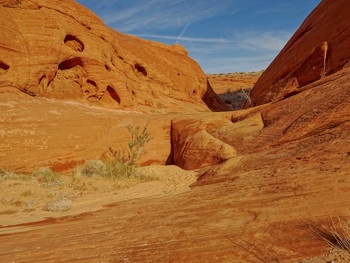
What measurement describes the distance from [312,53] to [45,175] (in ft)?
37.7

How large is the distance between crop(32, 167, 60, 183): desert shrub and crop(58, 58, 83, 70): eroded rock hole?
702 cm

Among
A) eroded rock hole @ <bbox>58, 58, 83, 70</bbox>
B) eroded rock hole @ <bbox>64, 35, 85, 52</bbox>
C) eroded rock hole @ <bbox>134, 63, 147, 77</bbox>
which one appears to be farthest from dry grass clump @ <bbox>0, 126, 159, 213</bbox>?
eroded rock hole @ <bbox>134, 63, 147, 77</bbox>

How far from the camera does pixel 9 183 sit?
8258 millimetres

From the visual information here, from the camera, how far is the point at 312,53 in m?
12.1

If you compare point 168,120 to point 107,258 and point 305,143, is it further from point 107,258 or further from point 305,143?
point 107,258

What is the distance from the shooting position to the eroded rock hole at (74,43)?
1563cm

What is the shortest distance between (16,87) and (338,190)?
12732 mm

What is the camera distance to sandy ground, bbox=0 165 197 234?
600cm

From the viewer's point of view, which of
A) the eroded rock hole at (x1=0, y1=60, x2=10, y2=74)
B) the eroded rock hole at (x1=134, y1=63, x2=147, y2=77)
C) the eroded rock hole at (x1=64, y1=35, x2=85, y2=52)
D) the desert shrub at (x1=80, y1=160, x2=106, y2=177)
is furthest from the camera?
the eroded rock hole at (x1=134, y1=63, x2=147, y2=77)

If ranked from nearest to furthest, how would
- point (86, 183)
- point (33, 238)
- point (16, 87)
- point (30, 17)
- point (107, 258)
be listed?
point (107, 258) < point (33, 238) < point (86, 183) < point (16, 87) < point (30, 17)

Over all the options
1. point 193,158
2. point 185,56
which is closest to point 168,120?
point 193,158

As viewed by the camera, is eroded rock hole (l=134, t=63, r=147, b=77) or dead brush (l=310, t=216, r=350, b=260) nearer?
dead brush (l=310, t=216, r=350, b=260)

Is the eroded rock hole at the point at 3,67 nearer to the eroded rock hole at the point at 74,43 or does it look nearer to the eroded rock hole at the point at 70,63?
the eroded rock hole at the point at 70,63

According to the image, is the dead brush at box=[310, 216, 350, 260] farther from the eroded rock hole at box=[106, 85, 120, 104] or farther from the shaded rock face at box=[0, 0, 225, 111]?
the eroded rock hole at box=[106, 85, 120, 104]
